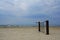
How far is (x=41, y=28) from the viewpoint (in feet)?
51.7
